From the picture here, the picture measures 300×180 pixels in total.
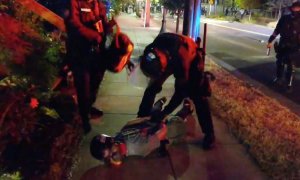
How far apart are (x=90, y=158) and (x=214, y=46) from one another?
46.5 feet

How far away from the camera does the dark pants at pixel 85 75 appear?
16.4 feet

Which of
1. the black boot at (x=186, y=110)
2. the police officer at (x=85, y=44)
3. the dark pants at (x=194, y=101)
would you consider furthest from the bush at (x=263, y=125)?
the police officer at (x=85, y=44)

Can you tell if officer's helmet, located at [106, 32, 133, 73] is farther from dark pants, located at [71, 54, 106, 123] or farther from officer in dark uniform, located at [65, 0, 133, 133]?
dark pants, located at [71, 54, 106, 123]

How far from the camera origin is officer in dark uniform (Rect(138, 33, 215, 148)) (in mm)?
4266

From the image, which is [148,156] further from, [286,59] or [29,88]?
[286,59]

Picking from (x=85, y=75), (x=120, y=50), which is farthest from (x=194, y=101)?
(x=85, y=75)

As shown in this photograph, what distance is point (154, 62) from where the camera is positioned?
4211mm

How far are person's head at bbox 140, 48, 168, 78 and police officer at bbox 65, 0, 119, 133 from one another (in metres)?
0.90

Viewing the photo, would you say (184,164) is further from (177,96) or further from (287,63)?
(287,63)

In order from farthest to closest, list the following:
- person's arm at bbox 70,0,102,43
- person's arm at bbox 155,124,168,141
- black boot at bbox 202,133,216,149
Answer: black boot at bbox 202,133,216,149
person's arm at bbox 70,0,102,43
person's arm at bbox 155,124,168,141

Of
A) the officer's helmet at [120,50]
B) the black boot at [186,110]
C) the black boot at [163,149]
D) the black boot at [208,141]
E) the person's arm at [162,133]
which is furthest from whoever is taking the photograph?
the black boot at [186,110]

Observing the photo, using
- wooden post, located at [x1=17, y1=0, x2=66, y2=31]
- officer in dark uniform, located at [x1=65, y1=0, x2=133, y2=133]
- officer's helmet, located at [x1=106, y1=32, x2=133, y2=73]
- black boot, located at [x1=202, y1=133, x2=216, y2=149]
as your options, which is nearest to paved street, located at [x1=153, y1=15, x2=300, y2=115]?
black boot, located at [x1=202, y1=133, x2=216, y2=149]

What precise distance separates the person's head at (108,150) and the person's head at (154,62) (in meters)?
0.81

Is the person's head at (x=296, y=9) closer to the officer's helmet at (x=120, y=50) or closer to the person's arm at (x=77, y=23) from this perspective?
the officer's helmet at (x=120, y=50)
